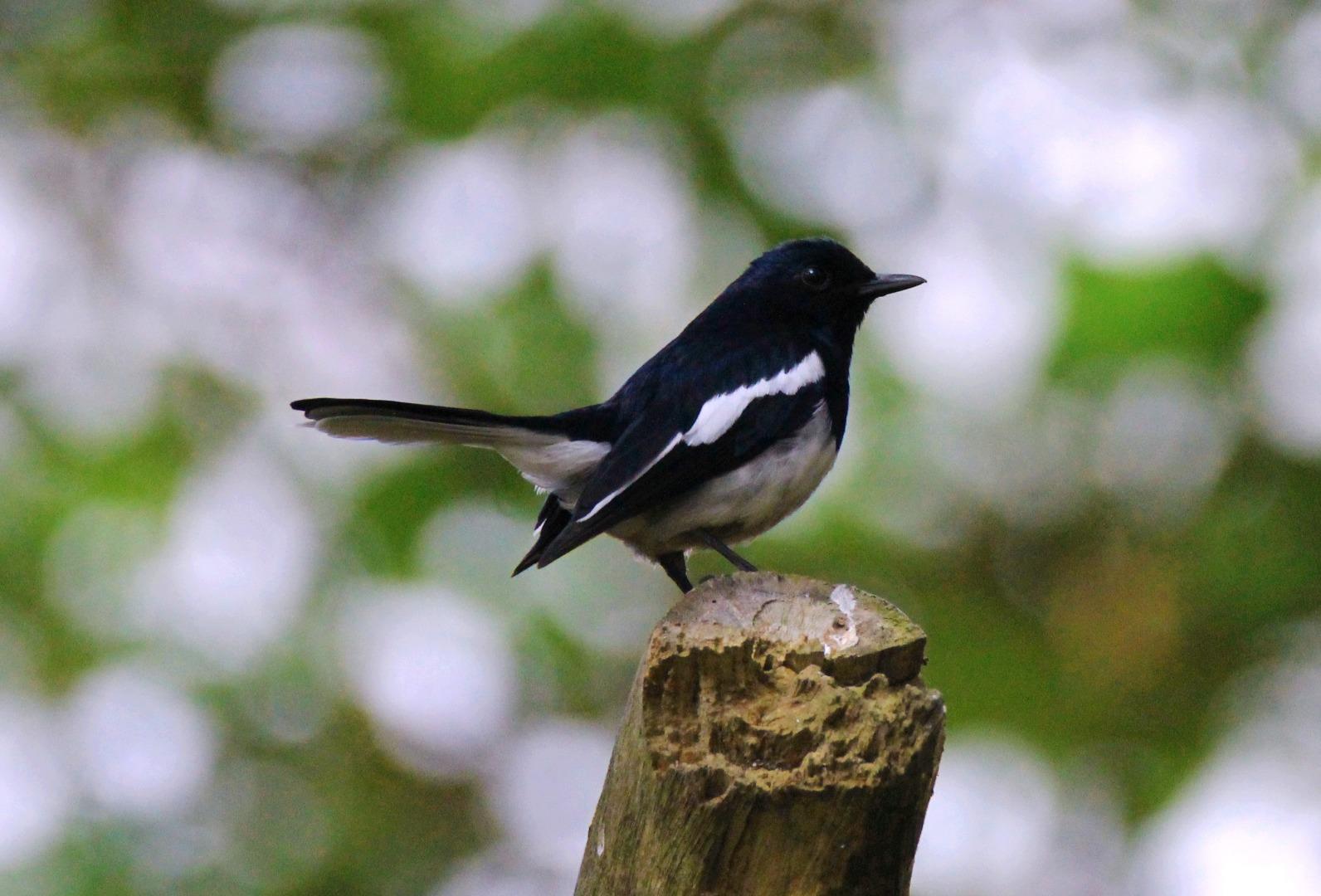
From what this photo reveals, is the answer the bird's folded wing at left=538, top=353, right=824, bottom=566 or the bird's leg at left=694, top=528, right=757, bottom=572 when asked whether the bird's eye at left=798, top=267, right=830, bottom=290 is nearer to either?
the bird's folded wing at left=538, top=353, right=824, bottom=566

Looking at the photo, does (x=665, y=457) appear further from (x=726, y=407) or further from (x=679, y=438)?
(x=726, y=407)

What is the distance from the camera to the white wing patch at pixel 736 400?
3934 millimetres

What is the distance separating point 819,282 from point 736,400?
0.78 metres

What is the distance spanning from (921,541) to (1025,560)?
40cm

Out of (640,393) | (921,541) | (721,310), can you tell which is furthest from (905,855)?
(921,541)

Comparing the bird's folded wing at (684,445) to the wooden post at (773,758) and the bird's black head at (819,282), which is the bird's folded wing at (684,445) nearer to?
the bird's black head at (819,282)

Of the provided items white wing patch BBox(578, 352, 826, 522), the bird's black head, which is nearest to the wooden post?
white wing patch BBox(578, 352, 826, 522)

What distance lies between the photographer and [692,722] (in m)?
2.22

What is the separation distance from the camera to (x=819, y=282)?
4660 millimetres

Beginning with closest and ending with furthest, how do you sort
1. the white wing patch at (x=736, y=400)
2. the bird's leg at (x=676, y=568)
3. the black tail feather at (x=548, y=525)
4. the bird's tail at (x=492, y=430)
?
the bird's tail at (x=492, y=430)
the white wing patch at (x=736, y=400)
the black tail feather at (x=548, y=525)
the bird's leg at (x=676, y=568)

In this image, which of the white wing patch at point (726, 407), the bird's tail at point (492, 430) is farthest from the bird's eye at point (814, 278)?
the bird's tail at point (492, 430)

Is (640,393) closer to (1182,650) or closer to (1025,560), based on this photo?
(1025,560)

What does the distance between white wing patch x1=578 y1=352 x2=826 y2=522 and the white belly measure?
0.11 metres

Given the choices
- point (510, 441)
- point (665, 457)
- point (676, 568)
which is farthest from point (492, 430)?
point (676, 568)
